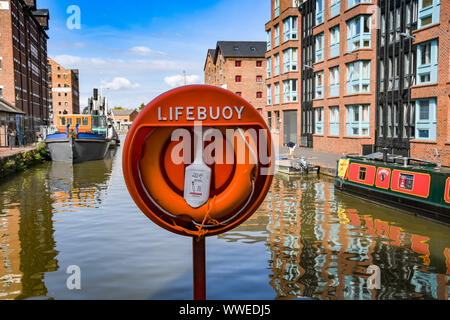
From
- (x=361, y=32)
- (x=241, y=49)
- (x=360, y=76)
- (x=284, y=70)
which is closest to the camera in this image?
(x=361, y=32)

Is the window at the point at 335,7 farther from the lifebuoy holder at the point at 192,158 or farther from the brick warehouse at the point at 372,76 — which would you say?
the lifebuoy holder at the point at 192,158

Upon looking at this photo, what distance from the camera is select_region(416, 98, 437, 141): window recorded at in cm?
2195

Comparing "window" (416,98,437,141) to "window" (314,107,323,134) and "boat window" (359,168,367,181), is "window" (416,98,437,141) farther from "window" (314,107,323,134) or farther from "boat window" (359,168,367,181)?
"window" (314,107,323,134)

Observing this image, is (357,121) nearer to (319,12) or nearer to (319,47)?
(319,47)

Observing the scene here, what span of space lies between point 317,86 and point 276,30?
11.3 metres

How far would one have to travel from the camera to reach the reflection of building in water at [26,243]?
766 cm

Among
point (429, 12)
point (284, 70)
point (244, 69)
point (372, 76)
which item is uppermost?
point (244, 69)

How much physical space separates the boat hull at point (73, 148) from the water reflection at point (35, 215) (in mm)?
4229

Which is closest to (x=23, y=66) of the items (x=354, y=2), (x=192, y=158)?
(x=354, y=2)

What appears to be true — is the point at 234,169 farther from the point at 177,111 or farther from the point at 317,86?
the point at 317,86

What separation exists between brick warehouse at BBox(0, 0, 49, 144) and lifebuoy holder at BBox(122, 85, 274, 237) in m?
36.6

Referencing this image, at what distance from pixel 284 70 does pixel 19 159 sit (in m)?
26.4

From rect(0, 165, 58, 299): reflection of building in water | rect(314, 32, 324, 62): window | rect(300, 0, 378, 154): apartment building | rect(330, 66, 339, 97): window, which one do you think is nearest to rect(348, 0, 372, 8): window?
rect(300, 0, 378, 154): apartment building

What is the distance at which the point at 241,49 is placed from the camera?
71688 mm
